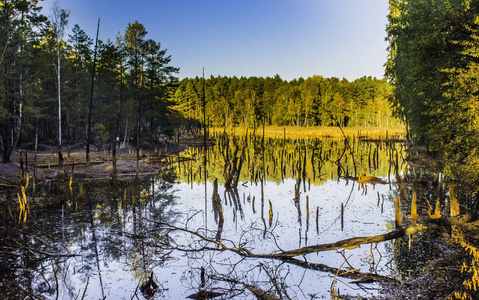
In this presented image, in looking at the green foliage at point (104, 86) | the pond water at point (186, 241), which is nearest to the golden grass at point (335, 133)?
the green foliage at point (104, 86)

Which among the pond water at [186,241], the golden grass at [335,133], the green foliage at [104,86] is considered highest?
the green foliage at [104,86]

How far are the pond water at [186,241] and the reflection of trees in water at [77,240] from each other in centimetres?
4

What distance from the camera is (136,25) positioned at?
141 ft

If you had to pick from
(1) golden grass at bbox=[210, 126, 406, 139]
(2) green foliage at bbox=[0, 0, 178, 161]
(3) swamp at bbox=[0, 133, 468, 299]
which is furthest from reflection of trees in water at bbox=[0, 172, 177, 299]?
(1) golden grass at bbox=[210, 126, 406, 139]

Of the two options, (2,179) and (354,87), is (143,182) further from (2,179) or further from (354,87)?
(354,87)

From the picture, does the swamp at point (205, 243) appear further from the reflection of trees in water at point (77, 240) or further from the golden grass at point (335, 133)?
the golden grass at point (335, 133)

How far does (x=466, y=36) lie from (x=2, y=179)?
27.9m

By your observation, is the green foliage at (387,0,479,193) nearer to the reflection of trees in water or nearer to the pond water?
the pond water

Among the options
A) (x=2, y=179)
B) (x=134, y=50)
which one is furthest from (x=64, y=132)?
(x=2, y=179)

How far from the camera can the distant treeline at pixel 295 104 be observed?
94875 mm

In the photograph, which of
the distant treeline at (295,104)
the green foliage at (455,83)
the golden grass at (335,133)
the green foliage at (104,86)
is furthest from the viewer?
the distant treeline at (295,104)

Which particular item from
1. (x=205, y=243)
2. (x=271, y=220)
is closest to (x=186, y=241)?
(x=205, y=243)

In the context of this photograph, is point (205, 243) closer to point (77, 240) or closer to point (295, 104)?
point (77, 240)

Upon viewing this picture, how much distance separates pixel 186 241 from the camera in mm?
12039
